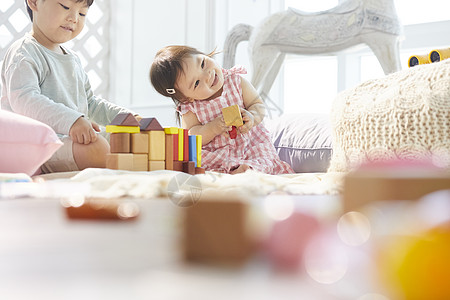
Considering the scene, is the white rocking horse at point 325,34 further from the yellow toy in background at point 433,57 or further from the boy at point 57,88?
the boy at point 57,88

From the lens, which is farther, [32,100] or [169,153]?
[32,100]

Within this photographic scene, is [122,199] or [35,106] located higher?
[35,106]

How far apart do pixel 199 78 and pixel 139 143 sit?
37cm

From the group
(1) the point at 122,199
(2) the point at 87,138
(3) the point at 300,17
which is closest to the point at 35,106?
(2) the point at 87,138

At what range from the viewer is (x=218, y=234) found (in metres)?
0.27

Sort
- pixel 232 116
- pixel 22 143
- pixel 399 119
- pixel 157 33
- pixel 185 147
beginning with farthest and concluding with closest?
pixel 157 33 → pixel 232 116 → pixel 185 147 → pixel 22 143 → pixel 399 119

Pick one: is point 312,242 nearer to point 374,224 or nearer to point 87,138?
point 374,224

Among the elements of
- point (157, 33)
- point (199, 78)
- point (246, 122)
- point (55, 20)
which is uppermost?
point (157, 33)

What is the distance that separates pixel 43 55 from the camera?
1105 mm

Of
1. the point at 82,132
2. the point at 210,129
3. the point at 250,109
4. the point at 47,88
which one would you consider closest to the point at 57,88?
the point at 47,88

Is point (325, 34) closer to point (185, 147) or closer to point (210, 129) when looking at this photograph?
point (210, 129)

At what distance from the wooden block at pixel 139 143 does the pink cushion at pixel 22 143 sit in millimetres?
136

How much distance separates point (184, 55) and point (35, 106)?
1.17 feet

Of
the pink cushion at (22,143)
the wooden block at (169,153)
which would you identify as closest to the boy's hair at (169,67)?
the wooden block at (169,153)
